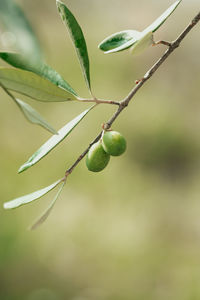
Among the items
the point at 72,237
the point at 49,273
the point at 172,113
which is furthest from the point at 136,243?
the point at 172,113

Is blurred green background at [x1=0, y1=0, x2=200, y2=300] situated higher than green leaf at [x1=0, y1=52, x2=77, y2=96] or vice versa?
green leaf at [x1=0, y1=52, x2=77, y2=96]

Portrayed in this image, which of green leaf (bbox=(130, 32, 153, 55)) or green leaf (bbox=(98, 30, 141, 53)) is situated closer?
green leaf (bbox=(130, 32, 153, 55))

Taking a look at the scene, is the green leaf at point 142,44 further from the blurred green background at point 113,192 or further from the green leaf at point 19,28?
the blurred green background at point 113,192

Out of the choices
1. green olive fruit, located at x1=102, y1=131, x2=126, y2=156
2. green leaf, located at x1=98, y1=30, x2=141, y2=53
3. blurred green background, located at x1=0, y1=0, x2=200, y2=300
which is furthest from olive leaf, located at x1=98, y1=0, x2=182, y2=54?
blurred green background, located at x1=0, y1=0, x2=200, y2=300

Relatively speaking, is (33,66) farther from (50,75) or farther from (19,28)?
(19,28)

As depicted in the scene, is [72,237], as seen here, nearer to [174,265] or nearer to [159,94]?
[174,265]

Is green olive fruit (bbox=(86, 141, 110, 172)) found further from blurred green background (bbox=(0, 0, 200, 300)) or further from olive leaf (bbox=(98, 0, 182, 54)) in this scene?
blurred green background (bbox=(0, 0, 200, 300))

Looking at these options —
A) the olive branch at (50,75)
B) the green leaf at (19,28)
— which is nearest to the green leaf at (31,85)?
the olive branch at (50,75)
